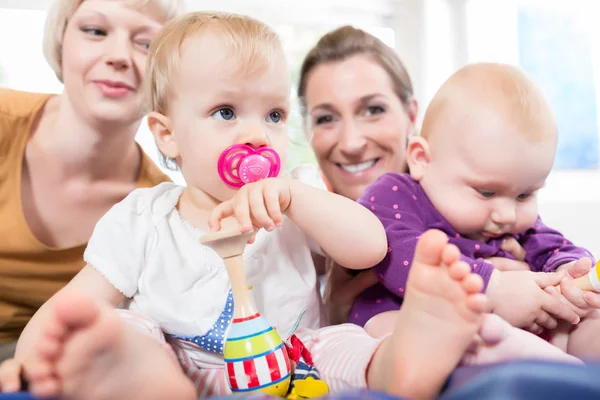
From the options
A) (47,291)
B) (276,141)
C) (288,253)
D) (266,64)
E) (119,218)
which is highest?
(266,64)

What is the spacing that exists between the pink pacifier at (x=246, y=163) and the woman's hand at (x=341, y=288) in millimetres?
336

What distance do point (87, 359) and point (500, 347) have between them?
48cm

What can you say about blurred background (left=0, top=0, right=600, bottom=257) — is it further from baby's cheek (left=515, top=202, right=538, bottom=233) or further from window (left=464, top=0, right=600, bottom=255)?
baby's cheek (left=515, top=202, right=538, bottom=233)

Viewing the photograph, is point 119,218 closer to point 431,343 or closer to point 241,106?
point 241,106

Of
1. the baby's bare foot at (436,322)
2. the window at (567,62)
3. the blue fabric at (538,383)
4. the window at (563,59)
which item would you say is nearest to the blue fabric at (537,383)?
the blue fabric at (538,383)

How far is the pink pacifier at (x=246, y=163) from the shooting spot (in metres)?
0.92

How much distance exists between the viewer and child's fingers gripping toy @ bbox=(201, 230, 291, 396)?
729mm

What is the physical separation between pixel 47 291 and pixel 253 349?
0.82 metres

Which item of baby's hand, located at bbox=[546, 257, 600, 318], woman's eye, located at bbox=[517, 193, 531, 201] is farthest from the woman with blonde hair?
baby's hand, located at bbox=[546, 257, 600, 318]

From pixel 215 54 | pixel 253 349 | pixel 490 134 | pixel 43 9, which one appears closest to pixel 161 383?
pixel 253 349

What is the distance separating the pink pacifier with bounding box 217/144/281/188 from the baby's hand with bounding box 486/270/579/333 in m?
0.41

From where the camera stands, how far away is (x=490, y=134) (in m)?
0.97

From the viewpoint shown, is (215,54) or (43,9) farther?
(43,9)

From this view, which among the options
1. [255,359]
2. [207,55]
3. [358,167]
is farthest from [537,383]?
[358,167]
